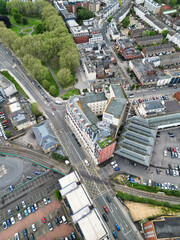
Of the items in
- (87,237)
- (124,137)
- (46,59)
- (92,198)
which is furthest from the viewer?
(46,59)

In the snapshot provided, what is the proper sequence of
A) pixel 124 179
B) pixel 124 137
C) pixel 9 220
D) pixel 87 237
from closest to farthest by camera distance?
pixel 87 237 → pixel 9 220 → pixel 124 179 → pixel 124 137

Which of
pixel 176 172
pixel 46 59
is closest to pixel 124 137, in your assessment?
pixel 176 172

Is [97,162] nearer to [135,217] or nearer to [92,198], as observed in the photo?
[92,198]

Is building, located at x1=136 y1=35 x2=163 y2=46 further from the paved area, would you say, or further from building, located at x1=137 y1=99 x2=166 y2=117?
the paved area

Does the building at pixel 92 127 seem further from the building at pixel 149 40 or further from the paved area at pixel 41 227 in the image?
the building at pixel 149 40

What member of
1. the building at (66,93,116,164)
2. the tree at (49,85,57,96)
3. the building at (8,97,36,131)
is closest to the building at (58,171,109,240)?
the building at (66,93,116,164)

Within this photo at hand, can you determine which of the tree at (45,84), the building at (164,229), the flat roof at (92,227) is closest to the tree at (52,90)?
the tree at (45,84)

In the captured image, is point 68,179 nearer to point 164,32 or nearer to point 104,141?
point 104,141
